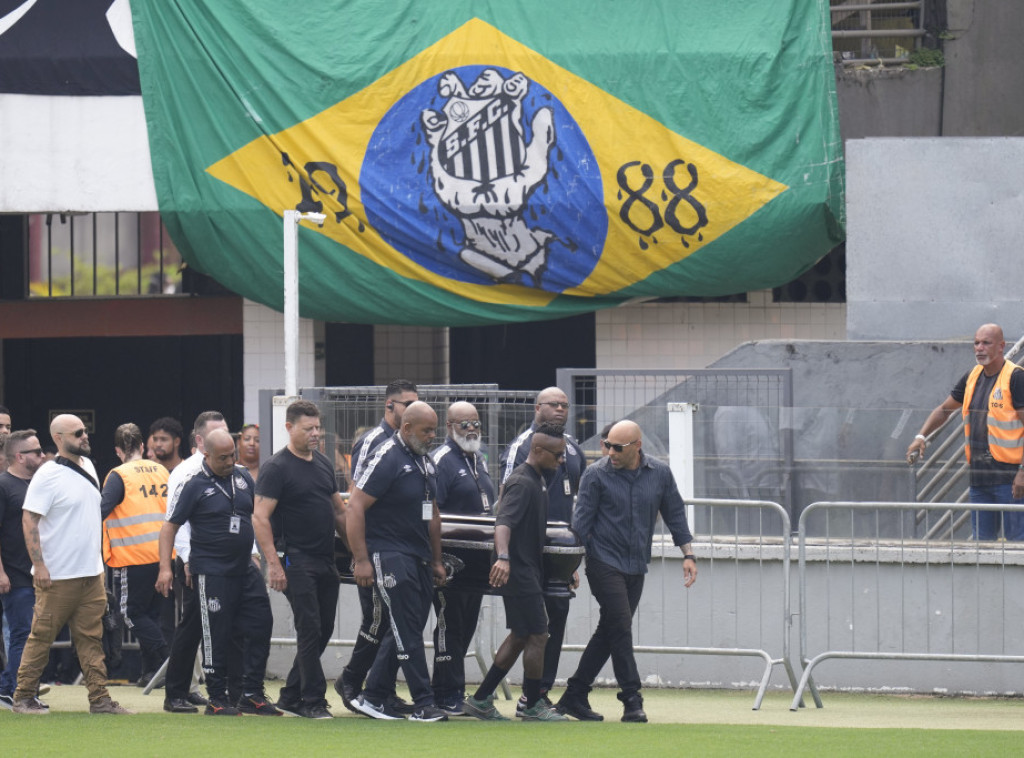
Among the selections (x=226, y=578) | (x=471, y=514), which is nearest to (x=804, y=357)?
(x=471, y=514)

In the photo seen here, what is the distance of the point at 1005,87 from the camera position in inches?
663

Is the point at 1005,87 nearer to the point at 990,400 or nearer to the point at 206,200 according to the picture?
the point at 990,400

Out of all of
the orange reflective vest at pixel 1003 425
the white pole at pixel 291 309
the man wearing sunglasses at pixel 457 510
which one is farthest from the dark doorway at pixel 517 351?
the man wearing sunglasses at pixel 457 510

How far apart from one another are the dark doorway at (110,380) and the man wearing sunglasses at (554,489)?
10516 mm

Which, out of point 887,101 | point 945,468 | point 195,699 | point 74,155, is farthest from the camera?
point 887,101

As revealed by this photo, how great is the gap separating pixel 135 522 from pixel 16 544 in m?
1.03

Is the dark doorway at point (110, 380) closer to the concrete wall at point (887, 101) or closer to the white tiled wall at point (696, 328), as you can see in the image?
the white tiled wall at point (696, 328)

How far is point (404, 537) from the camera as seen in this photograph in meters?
9.10

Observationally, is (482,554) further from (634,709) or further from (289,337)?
(289,337)

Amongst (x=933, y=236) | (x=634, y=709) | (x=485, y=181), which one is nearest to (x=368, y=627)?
(x=634, y=709)

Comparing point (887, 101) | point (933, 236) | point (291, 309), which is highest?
point (887, 101)

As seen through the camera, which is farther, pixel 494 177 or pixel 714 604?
pixel 494 177

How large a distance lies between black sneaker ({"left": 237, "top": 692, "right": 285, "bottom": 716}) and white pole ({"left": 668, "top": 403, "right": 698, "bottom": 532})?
141 inches

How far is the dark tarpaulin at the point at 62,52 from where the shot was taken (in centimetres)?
1661
